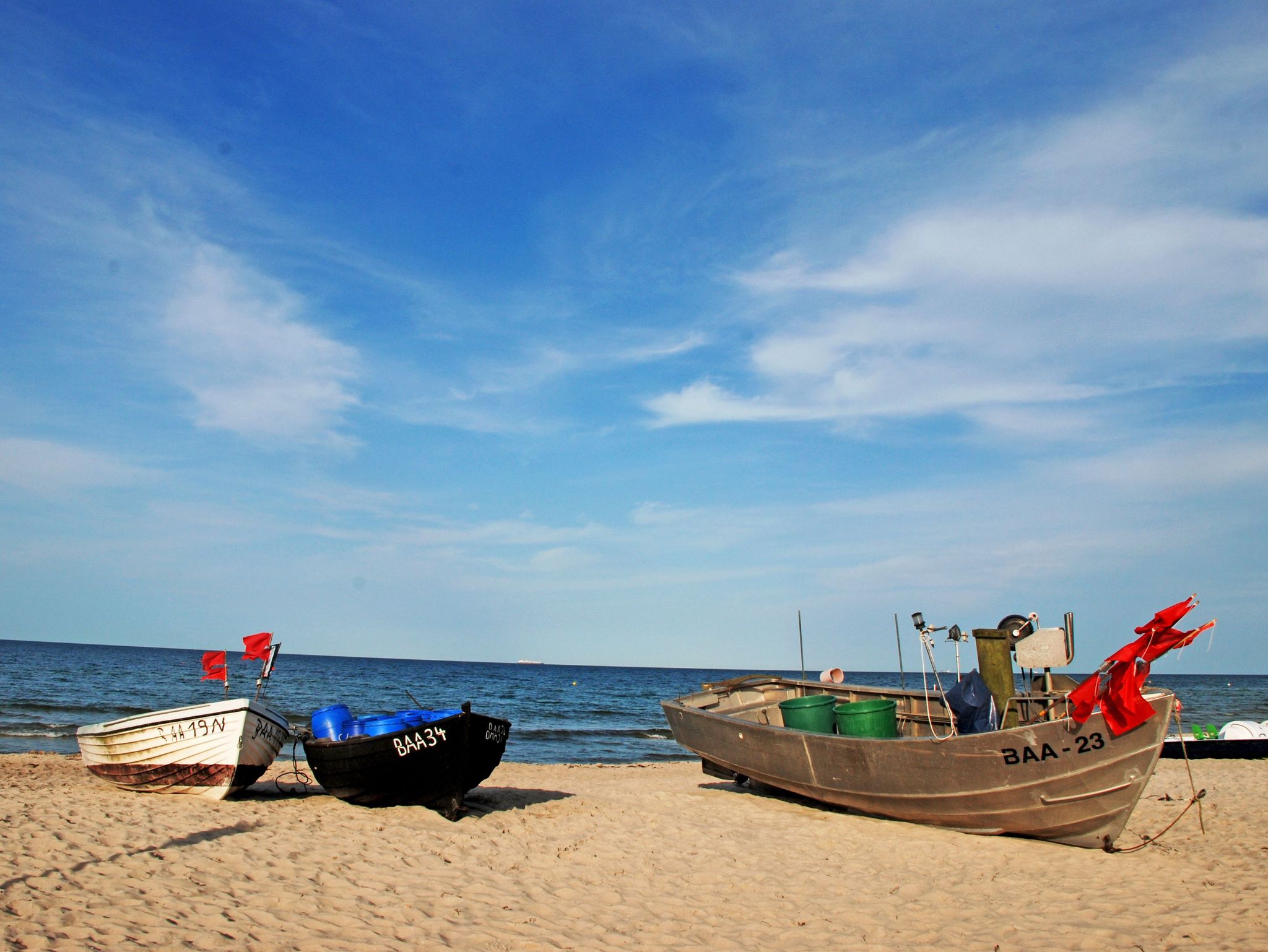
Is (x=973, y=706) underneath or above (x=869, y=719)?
above

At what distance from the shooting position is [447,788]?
10758 mm

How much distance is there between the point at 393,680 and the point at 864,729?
207 ft

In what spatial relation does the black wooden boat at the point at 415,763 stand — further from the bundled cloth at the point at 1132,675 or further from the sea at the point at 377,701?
the bundled cloth at the point at 1132,675

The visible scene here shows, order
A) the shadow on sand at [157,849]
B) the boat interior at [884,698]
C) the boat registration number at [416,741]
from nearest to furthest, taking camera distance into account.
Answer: the shadow on sand at [157,849] → the boat interior at [884,698] → the boat registration number at [416,741]

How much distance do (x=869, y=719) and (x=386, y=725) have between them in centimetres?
645

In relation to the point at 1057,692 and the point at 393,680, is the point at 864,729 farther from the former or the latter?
the point at 393,680

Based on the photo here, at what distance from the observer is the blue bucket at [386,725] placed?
10.9 metres

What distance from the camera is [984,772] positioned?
9.65 m

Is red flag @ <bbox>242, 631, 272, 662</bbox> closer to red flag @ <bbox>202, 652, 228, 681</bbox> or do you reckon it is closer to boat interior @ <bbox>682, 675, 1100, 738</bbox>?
red flag @ <bbox>202, 652, 228, 681</bbox>

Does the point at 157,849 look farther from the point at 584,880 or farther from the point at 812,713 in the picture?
the point at 812,713

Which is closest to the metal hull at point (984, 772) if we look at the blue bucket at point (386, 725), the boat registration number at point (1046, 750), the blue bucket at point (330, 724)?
the boat registration number at point (1046, 750)

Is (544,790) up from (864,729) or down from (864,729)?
down

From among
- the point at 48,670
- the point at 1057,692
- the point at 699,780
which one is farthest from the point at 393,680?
the point at 1057,692

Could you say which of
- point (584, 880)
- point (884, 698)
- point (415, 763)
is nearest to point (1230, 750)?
point (884, 698)
